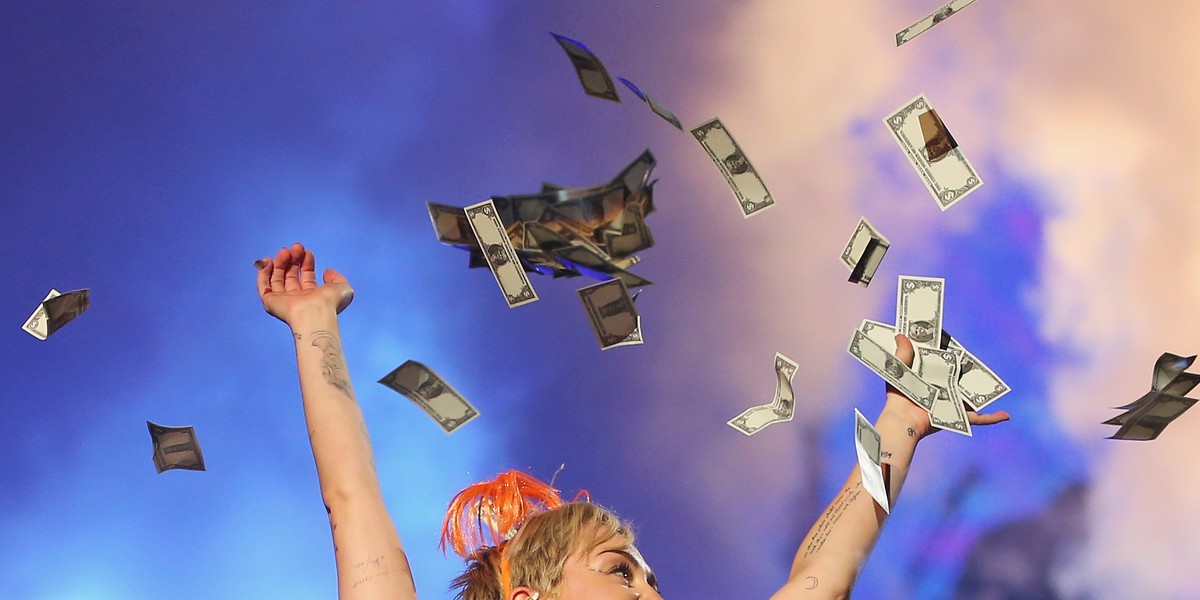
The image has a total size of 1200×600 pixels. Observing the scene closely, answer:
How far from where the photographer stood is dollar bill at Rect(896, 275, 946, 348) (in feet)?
13.2

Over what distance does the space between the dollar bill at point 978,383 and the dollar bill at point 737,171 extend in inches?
36.9

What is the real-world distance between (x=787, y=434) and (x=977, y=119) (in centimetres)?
169

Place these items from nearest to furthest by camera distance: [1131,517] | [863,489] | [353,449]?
[353,449] < [863,489] < [1131,517]

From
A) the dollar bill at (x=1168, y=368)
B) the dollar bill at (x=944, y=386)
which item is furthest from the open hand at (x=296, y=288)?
the dollar bill at (x=1168, y=368)

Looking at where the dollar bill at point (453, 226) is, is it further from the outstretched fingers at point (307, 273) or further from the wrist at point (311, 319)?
the wrist at point (311, 319)

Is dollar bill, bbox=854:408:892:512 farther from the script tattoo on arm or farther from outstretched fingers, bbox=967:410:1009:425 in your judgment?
the script tattoo on arm

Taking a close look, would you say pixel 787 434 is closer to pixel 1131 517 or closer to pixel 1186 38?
pixel 1131 517

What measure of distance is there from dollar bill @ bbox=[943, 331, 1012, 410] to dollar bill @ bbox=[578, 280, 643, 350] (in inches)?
49.7

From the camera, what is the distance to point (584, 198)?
3729 mm

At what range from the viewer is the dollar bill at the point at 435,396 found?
4.04 meters

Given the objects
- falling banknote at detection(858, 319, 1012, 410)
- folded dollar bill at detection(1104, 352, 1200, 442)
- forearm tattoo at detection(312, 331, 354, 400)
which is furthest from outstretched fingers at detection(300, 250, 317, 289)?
folded dollar bill at detection(1104, 352, 1200, 442)

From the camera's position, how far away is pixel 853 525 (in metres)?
3.29

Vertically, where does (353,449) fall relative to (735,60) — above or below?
below

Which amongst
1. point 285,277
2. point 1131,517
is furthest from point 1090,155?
point 285,277
